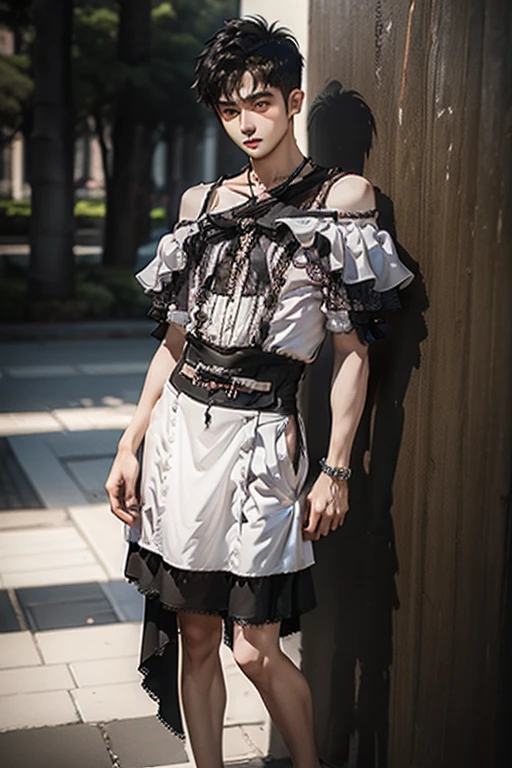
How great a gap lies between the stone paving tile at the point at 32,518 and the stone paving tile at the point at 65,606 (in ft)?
3.39

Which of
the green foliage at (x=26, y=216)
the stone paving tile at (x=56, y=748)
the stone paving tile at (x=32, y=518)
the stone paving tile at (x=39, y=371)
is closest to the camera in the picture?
the stone paving tile at (x=56, y=748)

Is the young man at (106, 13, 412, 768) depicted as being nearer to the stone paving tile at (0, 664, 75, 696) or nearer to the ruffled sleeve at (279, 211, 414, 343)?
the ruffled sleeve at (279, 211, 414, 343)

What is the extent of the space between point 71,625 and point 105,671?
0.55m

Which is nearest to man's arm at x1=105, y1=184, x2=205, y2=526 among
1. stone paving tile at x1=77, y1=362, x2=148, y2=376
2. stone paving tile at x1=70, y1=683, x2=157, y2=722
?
stone paving tile at x1=70, y1=683, x2=157, y2=722

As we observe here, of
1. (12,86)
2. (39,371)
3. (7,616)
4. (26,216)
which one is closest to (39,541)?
(7,616)

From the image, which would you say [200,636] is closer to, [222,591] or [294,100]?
[222,591]

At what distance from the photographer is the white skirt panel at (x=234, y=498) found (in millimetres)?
2680

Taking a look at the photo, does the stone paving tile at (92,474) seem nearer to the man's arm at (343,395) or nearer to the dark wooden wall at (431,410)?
the dark wooden wall at (431,410)

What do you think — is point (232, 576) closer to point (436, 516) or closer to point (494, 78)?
point (436, 516)

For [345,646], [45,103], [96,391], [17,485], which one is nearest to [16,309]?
[45,103]

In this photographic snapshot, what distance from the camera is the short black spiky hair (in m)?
2.66

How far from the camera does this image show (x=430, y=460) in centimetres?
267

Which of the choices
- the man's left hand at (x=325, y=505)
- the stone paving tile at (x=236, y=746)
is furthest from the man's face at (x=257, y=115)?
the stone paving tile at (x=236, y=746)

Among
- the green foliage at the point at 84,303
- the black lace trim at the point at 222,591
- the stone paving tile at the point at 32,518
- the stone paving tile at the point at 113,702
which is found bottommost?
the green foliage at the point at 84,303
